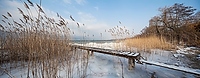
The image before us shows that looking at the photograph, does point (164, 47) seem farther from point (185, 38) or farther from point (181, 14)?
point (181, 14)

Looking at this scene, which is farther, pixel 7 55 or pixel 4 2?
pixel 7 55

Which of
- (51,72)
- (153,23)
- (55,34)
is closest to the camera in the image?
(51,72)

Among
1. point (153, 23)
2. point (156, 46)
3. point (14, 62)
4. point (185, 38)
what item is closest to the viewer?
point (14, 62)

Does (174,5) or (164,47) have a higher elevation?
(174,5)

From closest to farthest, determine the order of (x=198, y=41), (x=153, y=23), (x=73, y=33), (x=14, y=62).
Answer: (x=73, y=33) < (x=14, y=62) < (x=198, y=41) < (x=153, y=23)

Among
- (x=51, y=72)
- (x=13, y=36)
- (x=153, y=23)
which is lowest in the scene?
(x=51, y=72)

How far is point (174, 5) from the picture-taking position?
13.6 meters

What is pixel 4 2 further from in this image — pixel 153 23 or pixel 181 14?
pixel 181 14

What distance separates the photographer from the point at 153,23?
14750 millimetres

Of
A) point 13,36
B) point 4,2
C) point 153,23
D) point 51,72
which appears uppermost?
point 153,23

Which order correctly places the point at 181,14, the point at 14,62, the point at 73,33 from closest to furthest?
the point at 73,33 < the point at 14,62 < the point at 181,14

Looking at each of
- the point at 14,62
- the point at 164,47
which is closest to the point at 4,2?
the point at 14,62

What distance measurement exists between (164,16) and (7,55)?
16.9 meters

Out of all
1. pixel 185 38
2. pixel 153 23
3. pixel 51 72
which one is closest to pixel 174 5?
pixel 153 23
